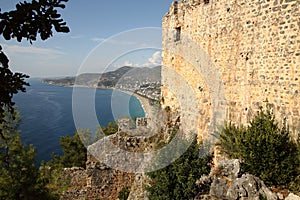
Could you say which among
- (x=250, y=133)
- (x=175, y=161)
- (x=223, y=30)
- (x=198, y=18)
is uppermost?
(x=198, y=18)

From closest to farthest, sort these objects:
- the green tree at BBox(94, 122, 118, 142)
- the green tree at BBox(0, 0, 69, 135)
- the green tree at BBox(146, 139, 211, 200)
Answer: the green tree at BBox(0, 0, 69, 135) < the green tree at BBox(146, 139, 211, 200) < the green tree at BBox(94, 122, 118, 142)

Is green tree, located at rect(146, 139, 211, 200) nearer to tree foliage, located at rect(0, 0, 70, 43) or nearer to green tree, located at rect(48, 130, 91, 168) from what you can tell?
tree foliage, located at rect(0, 0, 70, 43)

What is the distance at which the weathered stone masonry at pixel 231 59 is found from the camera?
6.25m

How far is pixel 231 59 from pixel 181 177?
3.87 meters

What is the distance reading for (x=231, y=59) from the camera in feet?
26.5

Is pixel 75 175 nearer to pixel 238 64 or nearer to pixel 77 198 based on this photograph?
pixel 77 198

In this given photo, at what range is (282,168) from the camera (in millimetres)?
5695

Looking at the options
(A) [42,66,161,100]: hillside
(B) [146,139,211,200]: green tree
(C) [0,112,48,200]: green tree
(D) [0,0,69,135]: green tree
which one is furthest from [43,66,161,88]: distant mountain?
(D) [0,0,69,135]: green tree

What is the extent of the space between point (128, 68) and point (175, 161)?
6140 mm

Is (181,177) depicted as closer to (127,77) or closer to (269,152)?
(269,152)

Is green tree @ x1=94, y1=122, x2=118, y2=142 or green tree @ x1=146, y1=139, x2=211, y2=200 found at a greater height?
green tree @ x1=146, y1=139, x2=211, y2=200

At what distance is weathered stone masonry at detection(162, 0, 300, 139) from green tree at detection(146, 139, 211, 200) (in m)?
1.73

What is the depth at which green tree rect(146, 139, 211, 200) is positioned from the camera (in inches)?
266

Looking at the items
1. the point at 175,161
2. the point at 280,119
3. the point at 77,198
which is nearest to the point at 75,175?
the point at 77,198
